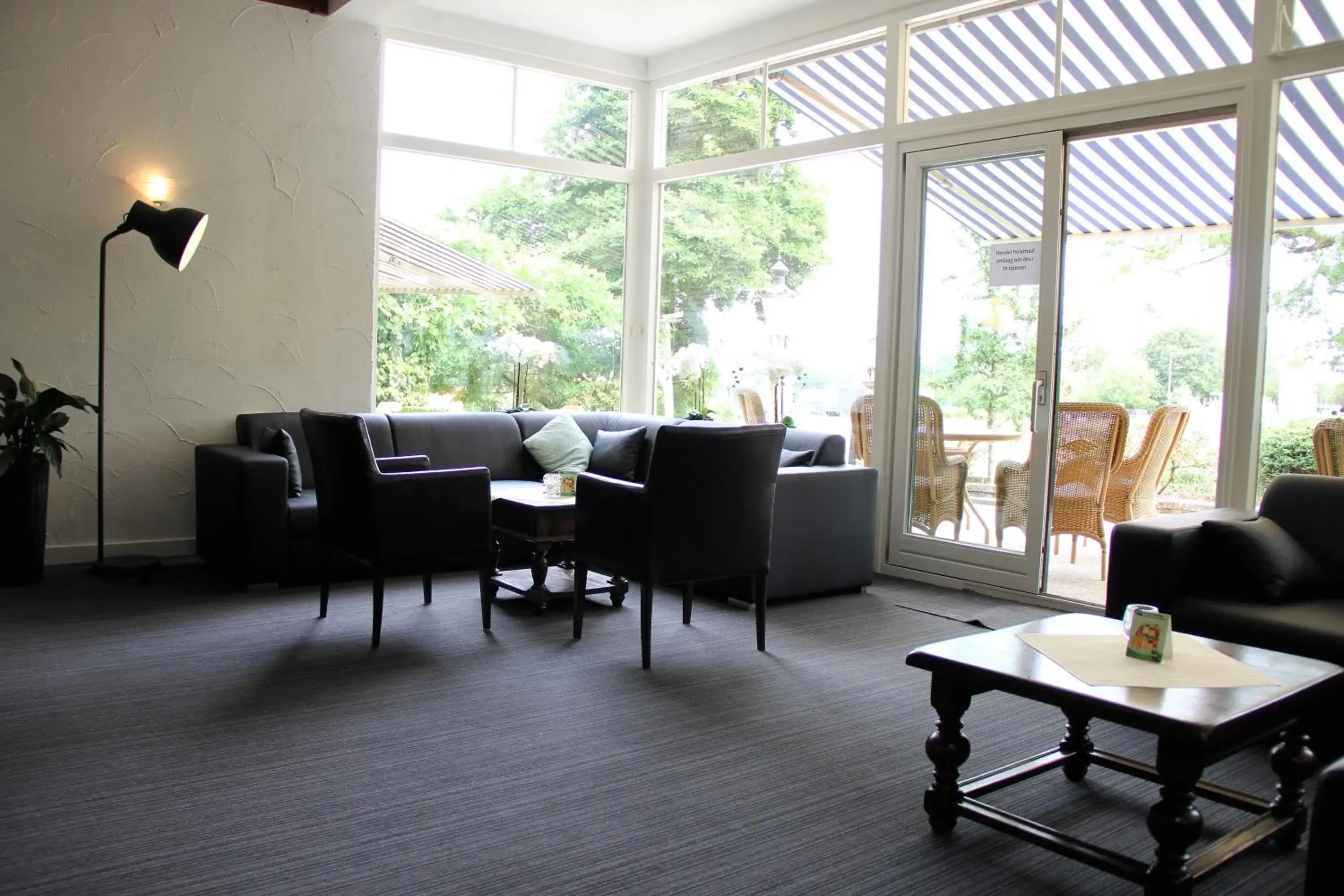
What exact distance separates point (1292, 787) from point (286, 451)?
439cm

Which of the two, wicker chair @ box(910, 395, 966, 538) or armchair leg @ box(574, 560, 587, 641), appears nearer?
armchair leg @ box(574, 560, 587, 641)

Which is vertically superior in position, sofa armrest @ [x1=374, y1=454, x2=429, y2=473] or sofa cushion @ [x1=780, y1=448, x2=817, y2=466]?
sofa cushion @ [x1=780, y1=448, x2=817, y2=466]

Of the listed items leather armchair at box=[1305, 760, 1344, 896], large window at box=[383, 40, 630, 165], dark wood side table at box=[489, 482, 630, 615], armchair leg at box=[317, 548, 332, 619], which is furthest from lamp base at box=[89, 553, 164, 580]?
leather armchair at box=[1305, 760, 1344, 896]

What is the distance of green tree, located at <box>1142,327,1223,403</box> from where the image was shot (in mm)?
6215

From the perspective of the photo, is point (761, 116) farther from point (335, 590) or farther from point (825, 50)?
point (335, 590)

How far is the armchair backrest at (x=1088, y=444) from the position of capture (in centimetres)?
557

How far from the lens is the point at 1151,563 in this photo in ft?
11.0

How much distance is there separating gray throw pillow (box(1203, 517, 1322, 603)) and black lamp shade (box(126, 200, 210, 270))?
4608mm

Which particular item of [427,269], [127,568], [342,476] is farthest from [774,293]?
[127,568]

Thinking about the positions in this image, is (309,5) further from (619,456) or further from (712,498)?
(712,498)

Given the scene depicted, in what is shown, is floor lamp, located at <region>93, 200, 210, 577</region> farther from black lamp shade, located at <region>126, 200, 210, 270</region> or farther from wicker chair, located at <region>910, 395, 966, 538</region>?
wicker chair, located at <region>910, 395, 966, 538</region>

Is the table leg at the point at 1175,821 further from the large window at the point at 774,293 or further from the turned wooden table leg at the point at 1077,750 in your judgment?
the large window at the point at 774,293

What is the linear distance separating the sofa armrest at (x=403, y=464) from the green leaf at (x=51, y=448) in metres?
1.43

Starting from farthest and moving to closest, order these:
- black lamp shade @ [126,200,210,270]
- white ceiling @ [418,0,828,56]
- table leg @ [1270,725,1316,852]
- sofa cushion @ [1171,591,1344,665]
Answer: white ceiling @ [418,0,828,56]
black lamp shade @ [126,200,210,270]
sofa cushion @ [1171,591,1344,665]
table leg @ [1270,725,1316,852]
